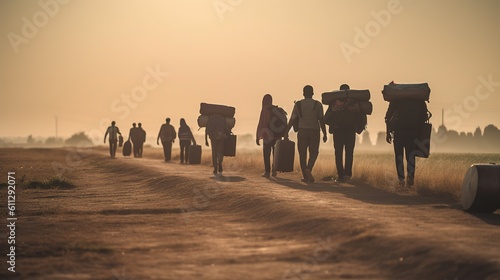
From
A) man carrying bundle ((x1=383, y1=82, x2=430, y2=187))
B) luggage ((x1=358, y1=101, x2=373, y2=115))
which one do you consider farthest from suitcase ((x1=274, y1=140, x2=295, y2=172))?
man carrying bundle ((x1=383, y1=82, x2=430, y2=187))

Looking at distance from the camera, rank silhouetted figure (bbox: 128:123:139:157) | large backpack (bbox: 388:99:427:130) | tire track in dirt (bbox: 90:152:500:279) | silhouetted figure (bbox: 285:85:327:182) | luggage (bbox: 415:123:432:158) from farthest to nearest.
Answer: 1. silhouetted figure (bbox: 128:123:139:157)
2. silhouetted figure (bbox: 285:85:327:182)
3. luggage (bbox: 415:123:432:158)
4. large backpack (bbox: 388:99:427:130)
5. tire track in dirt (bbox: 90:152:500:279)

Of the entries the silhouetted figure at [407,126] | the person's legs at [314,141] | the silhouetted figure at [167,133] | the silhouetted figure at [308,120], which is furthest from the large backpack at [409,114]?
the silhouetted figure at [167,133]

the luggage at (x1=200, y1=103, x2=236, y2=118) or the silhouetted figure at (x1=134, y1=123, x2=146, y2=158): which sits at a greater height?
the luggage at (x1=200, y1=103, x2=236, y2=118)

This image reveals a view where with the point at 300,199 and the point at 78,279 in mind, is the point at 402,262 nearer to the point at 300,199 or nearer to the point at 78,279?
the point at 78,279

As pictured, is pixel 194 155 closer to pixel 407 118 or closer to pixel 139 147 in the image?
pixel 139 147

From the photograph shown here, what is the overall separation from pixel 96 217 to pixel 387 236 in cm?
607

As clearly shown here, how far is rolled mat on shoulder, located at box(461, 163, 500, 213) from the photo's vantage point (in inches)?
492

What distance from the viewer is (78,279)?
8102 mm

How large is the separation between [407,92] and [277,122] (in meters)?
6.20

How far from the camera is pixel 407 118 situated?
18.5 meters

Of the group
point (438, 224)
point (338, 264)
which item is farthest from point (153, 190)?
point (338, 264)

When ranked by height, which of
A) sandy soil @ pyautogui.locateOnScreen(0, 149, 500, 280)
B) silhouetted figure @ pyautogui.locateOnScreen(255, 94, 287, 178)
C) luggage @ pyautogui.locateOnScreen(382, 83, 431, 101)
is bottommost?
sandy soil @ pyautogui.locateOnScreen(0, 149, 500, 280)

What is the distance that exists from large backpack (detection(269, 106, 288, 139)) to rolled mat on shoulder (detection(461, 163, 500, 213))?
11153 millimetres

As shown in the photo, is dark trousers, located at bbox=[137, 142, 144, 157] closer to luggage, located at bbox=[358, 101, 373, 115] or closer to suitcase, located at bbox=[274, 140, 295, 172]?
suitcase, located at bbox=[274, 140, 295, 172]
